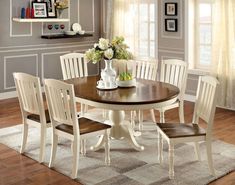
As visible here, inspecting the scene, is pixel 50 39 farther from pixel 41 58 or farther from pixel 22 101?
pixel 22 101

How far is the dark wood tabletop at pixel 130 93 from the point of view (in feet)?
13.0

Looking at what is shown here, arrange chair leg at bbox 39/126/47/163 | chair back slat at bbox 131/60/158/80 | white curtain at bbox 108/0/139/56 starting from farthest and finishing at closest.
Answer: white curtain at bbox 108/0/139/56
chair back slat at bbox 131/60/158/80
chair leg at bbox 39/126/47/163

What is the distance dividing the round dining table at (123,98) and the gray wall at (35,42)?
8.60 ft

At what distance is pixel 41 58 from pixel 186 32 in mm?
2703

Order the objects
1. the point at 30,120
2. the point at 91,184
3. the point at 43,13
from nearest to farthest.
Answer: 1. the point at 91,184
2. the point at 30,120
3. the point at 43,13

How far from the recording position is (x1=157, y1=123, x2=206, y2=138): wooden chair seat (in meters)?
3.80

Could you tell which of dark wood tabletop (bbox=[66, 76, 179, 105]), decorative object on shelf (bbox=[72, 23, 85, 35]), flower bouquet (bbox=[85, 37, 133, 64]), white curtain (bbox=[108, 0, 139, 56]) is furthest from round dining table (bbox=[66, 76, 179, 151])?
decorative object on shelf (bbox=[72, 23, 85, 35])

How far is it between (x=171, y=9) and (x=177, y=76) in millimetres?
2226

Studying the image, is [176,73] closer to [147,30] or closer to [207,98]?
[207,98]


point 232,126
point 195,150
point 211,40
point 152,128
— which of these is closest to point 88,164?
point 195,150

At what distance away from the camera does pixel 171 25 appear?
7.08m

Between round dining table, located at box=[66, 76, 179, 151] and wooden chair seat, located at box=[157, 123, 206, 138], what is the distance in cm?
23

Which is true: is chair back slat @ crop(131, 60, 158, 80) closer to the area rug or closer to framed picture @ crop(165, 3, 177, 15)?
the area rug

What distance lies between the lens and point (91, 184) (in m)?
3.73
